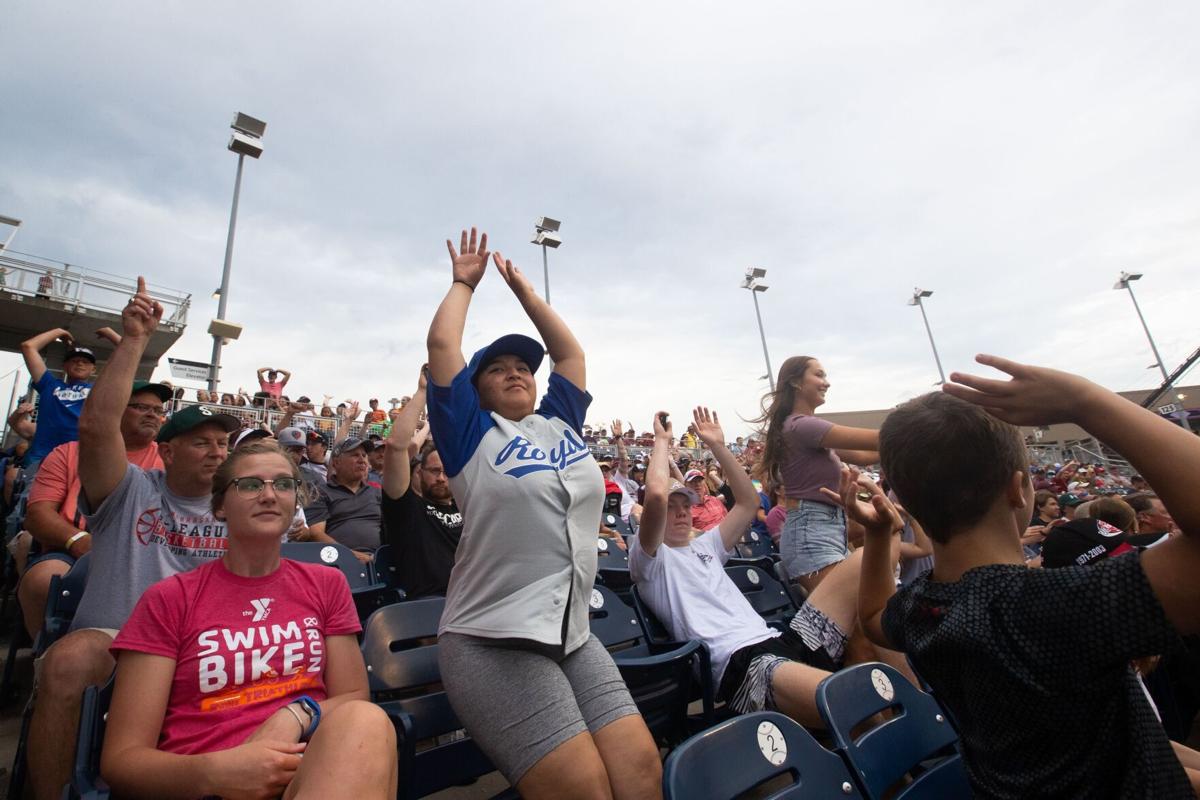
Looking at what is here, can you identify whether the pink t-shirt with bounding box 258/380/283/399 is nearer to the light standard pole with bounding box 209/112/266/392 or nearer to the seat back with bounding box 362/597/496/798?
the light standard pole with bounding box 209/112/266/392

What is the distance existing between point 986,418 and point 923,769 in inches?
62.9

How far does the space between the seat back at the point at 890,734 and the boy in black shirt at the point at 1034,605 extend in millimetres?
428

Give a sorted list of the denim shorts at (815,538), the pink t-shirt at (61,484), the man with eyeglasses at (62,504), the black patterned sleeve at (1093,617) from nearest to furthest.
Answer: the black patterned sleeve at (1093,617), the man with eyeglasses at (62,504), the pink t-shirt at (61,484), the denim shorts at (815,538)

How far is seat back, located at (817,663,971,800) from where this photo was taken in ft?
5.51

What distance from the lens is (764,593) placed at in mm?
3854

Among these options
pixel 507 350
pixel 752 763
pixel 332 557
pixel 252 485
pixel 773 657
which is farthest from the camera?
pixel 332 557

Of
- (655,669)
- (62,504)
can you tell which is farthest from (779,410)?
(62,504)

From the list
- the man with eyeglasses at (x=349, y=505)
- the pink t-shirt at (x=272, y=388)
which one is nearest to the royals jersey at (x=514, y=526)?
the man with eyeglasses at (x=349, y=505)

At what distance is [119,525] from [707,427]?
111 inches

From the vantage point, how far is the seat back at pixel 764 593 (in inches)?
148

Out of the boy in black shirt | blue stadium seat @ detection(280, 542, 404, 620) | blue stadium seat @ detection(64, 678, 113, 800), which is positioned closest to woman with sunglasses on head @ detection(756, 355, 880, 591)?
the boy in black shirt

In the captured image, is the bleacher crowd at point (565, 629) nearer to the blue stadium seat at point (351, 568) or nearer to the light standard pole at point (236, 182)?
the blue stadium seat at point (351, 568)

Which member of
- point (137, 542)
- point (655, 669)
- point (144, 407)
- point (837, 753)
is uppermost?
point (144, 407)

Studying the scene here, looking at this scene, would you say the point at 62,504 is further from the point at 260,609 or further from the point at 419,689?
the point at 419,689
